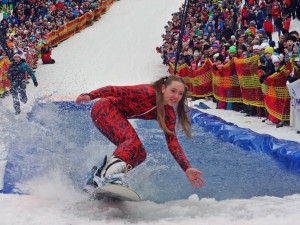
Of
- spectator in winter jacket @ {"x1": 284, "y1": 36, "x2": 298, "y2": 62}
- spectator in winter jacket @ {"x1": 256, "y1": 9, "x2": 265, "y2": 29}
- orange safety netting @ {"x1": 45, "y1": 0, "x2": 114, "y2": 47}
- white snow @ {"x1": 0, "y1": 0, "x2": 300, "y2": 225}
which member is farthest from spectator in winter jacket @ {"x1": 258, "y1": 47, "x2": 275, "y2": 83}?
orange safety netting @ {"x1": 45, "y1": 0, "x2": 114, "y2": 47}

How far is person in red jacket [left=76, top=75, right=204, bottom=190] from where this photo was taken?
13.5 ft

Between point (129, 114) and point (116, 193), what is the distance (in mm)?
1124

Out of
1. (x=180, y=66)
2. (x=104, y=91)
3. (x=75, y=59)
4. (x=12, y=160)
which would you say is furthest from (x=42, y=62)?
(x=104, y=91)

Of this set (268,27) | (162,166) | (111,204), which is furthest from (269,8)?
(111,204)

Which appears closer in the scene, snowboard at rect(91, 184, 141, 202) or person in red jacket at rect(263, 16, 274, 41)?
snowboard at rect(91, 184, 141, 202)

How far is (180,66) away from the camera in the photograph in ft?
47.2

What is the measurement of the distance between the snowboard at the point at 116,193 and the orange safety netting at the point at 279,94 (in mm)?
4441

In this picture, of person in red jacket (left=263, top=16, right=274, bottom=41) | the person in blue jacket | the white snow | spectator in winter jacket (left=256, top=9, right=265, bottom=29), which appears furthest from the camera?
spectator in winter jacket (left=256, top=9, right=265, bottom=29)

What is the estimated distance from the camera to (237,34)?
1388cm

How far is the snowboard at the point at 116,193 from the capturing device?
3602 millimetres

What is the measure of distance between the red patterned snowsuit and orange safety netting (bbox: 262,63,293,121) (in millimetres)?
3651

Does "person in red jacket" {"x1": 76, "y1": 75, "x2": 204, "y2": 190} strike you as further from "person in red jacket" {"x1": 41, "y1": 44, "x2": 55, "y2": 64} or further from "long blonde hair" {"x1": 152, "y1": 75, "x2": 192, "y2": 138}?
"person in red jacket" {"x1": 41, "y1": 44, "x2": 55, "y2": 64}

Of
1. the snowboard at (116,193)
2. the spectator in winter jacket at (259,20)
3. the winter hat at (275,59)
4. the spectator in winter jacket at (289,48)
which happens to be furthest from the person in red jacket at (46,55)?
the snowboard at (116,193)

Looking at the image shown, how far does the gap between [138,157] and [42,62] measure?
18110 mm
